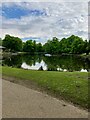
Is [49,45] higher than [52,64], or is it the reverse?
[49,45]

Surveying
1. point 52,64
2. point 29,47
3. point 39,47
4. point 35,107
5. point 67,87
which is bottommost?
point 35,107

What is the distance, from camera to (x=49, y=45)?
5492 inches

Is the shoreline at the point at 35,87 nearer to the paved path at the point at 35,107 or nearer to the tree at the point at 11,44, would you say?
the paved path at the point at 35,107

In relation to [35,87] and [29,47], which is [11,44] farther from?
[35,87]

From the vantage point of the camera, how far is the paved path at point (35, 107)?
987 cm

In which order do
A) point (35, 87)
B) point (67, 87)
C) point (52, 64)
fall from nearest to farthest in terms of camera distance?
point (67, 87), point (35, 87), point (52, 64)

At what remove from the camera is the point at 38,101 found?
12148 millimetres

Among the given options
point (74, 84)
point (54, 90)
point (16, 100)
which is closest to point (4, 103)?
point (16, 100)

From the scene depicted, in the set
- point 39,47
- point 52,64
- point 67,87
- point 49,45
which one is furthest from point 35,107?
point 39,47

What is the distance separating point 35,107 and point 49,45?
128959 mm

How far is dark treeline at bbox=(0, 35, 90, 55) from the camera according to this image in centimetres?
11026

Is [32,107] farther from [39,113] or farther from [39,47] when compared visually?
[39,47]

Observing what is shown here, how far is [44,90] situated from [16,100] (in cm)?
290

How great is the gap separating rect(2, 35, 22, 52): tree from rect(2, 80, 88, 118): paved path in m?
107
